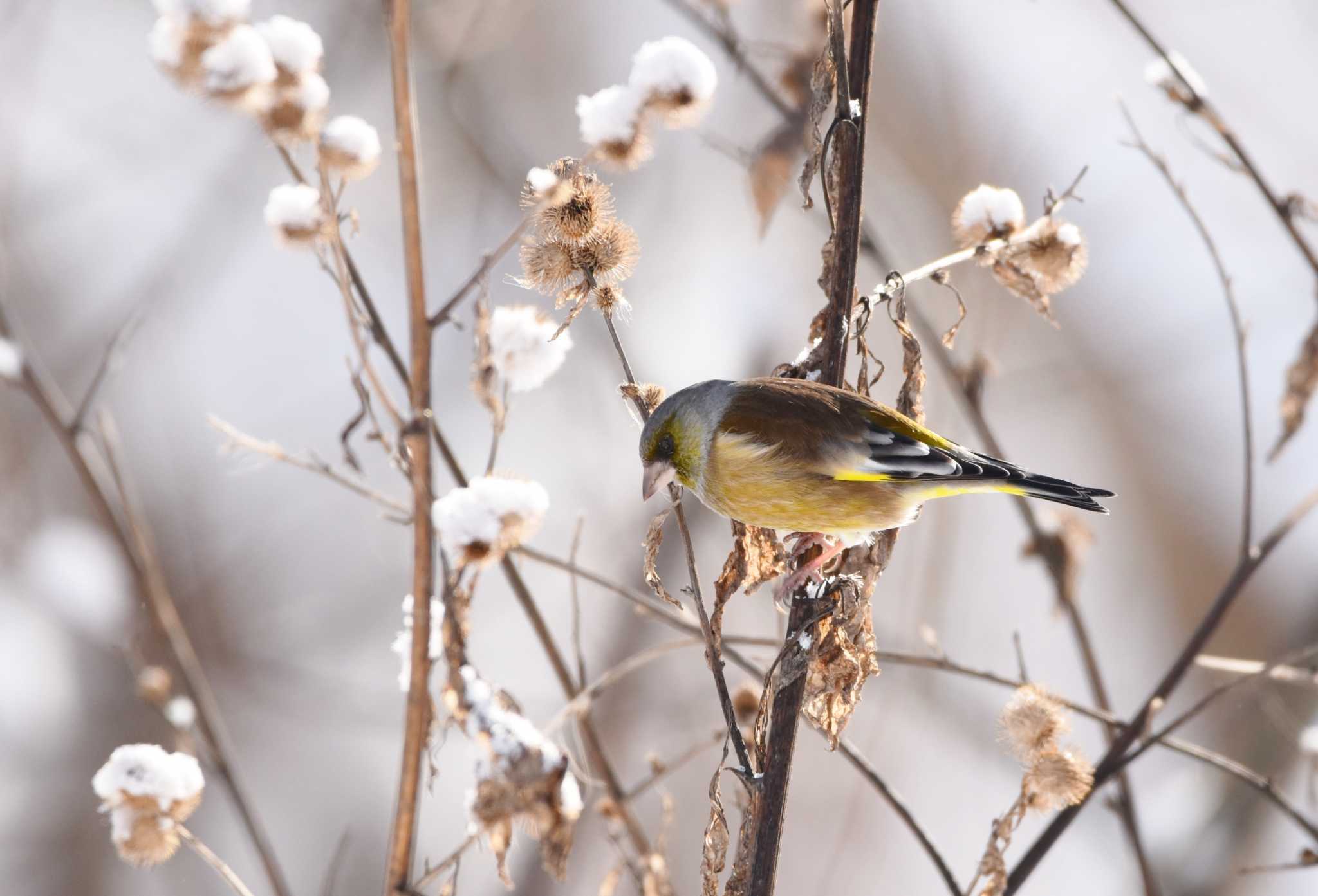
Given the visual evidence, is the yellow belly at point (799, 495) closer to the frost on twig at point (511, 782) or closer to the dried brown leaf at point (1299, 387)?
Result: the dried brown leaf at point (1299, 387)

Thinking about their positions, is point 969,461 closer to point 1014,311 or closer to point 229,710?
point 1014,311

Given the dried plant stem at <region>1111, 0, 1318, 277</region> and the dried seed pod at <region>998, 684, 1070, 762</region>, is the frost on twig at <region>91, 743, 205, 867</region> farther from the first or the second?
the dried plant stem at <region>1111, 0, 1318, 277</region>

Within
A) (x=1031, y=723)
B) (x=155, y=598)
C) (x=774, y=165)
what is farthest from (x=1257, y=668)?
(x=155, y=598)

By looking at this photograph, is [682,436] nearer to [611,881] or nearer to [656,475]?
[656,475]

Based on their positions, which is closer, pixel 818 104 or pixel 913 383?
pixel 818 104

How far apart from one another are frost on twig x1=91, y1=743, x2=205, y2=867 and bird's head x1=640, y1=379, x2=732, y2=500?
1295mm

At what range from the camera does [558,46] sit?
704cm

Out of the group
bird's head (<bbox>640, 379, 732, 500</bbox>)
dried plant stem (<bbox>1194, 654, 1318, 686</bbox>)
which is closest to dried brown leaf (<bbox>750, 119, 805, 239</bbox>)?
bird's head (<bbox>640, 379, 732, 500</bbox>)

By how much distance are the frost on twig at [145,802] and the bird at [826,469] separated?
117 cm

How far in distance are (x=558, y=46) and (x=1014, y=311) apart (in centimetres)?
357

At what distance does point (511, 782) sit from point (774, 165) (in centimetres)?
169

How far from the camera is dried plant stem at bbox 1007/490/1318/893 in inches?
67.5

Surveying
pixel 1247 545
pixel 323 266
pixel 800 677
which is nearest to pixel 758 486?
pixel 800 677

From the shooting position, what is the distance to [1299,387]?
2.33 metres
